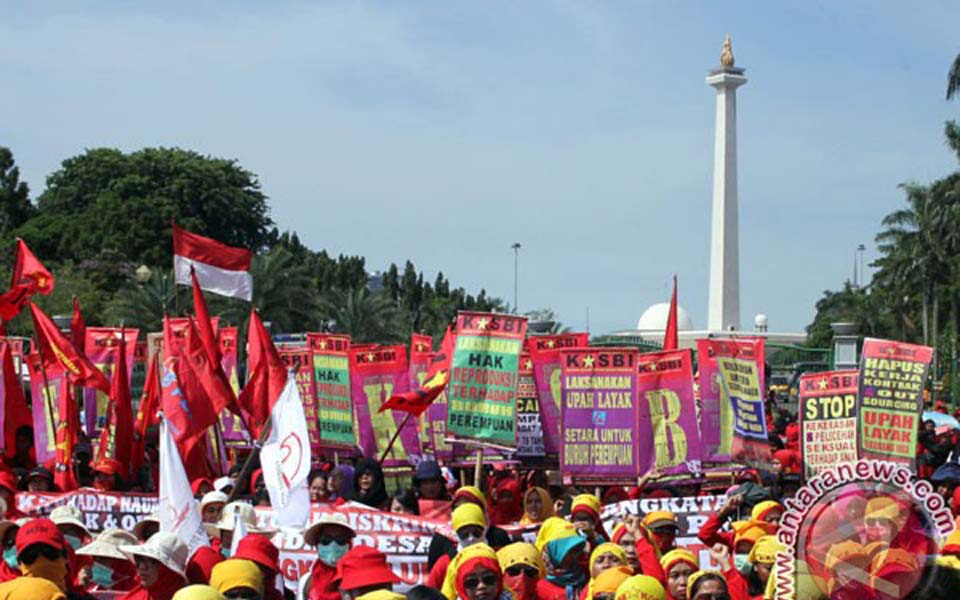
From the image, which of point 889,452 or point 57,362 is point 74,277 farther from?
point 889,452

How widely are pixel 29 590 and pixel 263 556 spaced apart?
1.05 metres

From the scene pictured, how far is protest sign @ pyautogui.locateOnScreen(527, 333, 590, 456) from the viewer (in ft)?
42.2

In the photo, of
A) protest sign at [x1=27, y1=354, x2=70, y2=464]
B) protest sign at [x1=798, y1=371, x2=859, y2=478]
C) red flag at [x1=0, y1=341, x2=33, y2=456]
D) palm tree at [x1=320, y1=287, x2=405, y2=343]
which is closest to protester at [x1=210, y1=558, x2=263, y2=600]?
protest sign at [x1=798, y1=371, x2=859, y2=478]

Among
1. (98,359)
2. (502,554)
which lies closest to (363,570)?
(502,554)

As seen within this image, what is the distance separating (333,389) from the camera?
13.8 meters

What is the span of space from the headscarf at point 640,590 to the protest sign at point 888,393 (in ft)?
19.9

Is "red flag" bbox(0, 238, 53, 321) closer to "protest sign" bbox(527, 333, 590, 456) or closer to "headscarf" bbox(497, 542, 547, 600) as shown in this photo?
"protest sign" bbox(527, 333, 590, 456)

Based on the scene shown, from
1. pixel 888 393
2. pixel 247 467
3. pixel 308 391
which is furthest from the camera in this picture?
pixel 308 391

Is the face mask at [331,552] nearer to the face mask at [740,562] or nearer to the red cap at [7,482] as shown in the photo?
the face mask at [740,562]

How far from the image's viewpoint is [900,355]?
11.2 meters

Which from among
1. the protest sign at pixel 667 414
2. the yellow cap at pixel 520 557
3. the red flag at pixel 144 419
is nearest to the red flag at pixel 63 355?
the red flag at pixel 144 419

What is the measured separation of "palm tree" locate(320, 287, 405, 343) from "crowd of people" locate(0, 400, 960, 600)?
122 feet

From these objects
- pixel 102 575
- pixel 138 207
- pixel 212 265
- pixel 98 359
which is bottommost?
pixel 102 575

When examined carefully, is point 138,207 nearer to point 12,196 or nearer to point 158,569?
point 12,196
